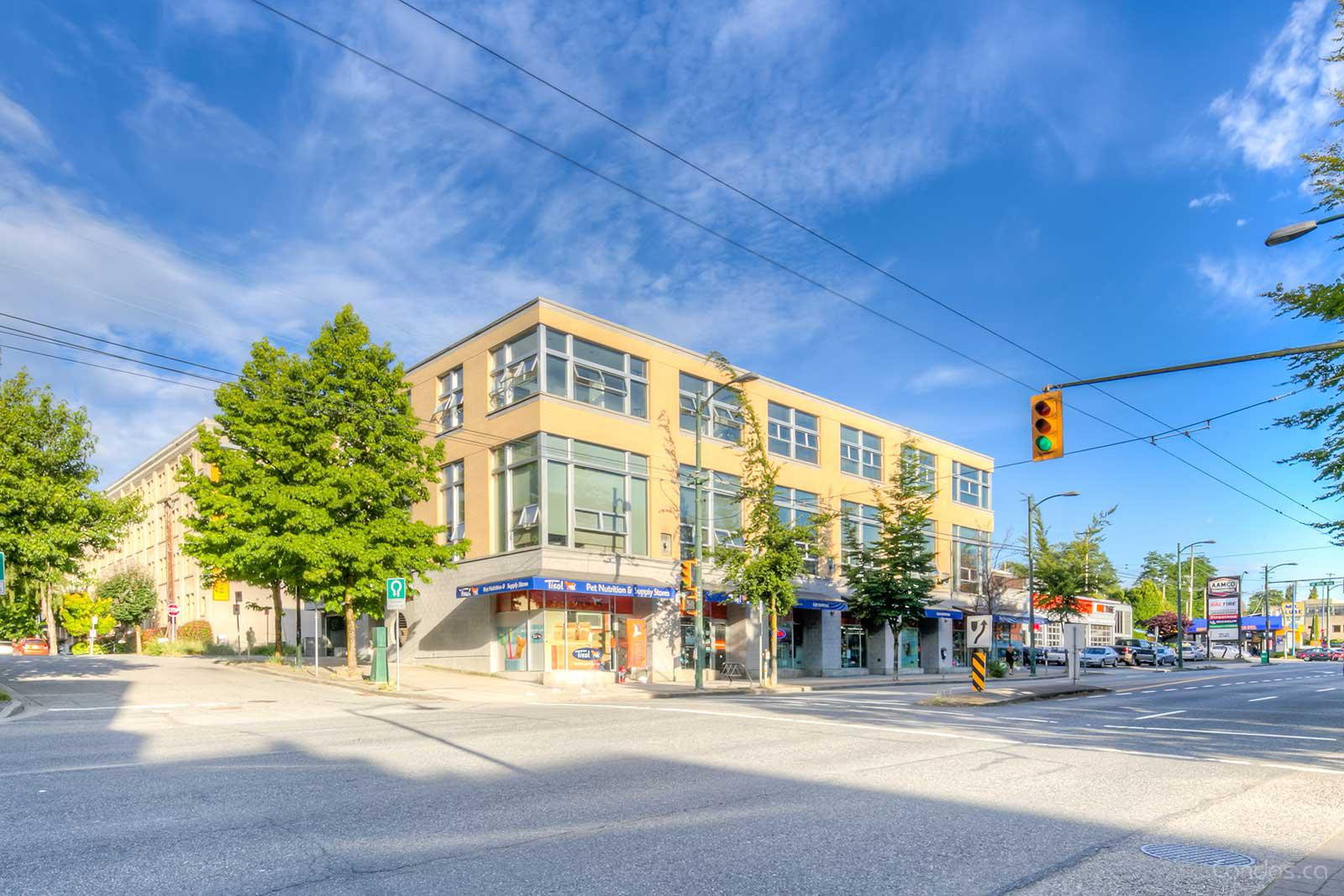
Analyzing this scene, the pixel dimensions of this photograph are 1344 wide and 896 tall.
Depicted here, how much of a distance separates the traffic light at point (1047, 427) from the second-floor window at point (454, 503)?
23701mm

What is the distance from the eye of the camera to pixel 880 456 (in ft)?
155

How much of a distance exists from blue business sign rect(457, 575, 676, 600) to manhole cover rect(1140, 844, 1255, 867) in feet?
74.1

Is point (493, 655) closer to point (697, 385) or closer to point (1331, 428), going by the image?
point (697, 385)

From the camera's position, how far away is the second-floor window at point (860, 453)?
44.9 m

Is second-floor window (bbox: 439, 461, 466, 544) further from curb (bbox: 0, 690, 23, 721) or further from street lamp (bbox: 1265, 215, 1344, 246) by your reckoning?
street lamp (bbox: 1265, 215, 1344, 246)

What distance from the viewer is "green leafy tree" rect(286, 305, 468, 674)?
2695cm

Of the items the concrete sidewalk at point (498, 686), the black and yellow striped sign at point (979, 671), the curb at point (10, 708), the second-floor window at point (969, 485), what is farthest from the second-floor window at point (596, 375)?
the second-floor window at point (969, 485)

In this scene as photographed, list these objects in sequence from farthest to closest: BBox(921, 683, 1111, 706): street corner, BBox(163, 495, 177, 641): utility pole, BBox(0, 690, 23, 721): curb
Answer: BBox(163, 495, 177, 641): utility pole < BBox(921, 683, 1111, 706): street corner < BBox(0, 690, 23, 721): curb

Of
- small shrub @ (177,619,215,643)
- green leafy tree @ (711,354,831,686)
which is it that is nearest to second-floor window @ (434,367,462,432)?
green leafy tree @ (711,354,831,686)

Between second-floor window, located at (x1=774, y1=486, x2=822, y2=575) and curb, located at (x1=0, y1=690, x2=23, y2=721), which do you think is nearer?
curb, located at (x1=0, y1=690, x2=23, y2=721)

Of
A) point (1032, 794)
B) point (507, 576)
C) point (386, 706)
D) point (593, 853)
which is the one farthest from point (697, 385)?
point (593, 853)

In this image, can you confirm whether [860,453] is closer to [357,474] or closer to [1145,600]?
[357,474]

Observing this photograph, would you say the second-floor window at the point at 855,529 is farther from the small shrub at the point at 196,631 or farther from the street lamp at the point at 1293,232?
the small shrub at the point at 196,631

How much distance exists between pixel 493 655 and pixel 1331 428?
24735 mm
